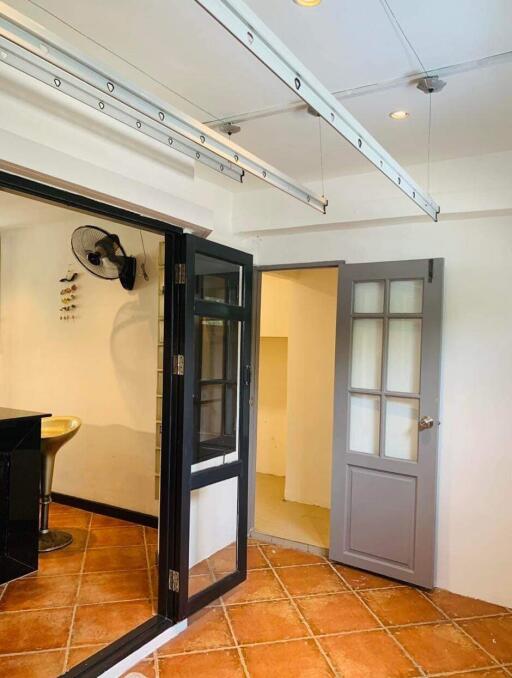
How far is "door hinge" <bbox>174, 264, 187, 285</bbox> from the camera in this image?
Result: 2586 mm

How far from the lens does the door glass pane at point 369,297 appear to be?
338 centimetres

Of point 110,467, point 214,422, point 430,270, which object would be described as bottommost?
point 110,467

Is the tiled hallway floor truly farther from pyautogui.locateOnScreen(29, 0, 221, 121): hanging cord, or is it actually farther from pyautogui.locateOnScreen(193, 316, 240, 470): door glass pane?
pyautogui.locateOnScreen(29, 0, 221, 121): hanging cord

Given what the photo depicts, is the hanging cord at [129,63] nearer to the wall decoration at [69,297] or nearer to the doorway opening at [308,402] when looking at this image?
the doorway opening at [308,402]

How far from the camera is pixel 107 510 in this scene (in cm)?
426

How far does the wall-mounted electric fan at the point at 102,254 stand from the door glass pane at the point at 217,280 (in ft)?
3.70

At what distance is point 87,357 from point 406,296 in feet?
9.37

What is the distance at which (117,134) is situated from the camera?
7.35 feet

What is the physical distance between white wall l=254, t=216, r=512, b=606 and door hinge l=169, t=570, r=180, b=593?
1703mm

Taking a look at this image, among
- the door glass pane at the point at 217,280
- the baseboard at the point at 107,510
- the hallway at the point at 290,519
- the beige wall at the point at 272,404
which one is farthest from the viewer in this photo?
the beige wall at the point at 272,404

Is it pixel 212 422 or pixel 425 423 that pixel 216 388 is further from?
pixel 425 423

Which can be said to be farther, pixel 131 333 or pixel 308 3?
pixel 131 333

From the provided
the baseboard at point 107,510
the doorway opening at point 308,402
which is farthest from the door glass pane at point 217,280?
the baseboard at point 107,510

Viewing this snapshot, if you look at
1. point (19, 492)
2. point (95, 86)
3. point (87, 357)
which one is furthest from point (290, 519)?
point (95, 86)
